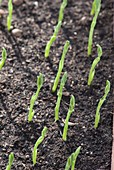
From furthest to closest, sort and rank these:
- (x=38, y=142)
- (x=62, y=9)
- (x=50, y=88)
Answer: (x=62, y=9)
(x=50, y=88)
(x=38, y=142)

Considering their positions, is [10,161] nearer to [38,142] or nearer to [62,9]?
[38,142]

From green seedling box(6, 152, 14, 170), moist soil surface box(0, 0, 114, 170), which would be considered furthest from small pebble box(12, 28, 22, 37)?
green seedling box(6, 152, 14, 170)

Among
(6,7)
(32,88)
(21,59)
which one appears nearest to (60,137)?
(32,88)

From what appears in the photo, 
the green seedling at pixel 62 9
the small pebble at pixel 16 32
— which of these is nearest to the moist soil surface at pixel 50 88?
the small pebble at pixel 16 32

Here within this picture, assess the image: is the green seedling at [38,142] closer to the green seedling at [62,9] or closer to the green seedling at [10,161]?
the green seedling at [10,161]

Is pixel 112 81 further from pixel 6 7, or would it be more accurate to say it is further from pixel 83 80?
pixel 6 7

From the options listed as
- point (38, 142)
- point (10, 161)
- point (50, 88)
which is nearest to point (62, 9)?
point (50, 88)

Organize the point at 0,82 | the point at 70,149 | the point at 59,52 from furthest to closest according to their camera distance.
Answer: the point at 59,52 < the point at 0,82 < the point at 70,149

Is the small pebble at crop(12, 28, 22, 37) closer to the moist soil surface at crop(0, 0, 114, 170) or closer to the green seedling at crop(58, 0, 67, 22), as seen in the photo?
the moist soil surface at crop(0, 0, 114, 170)
